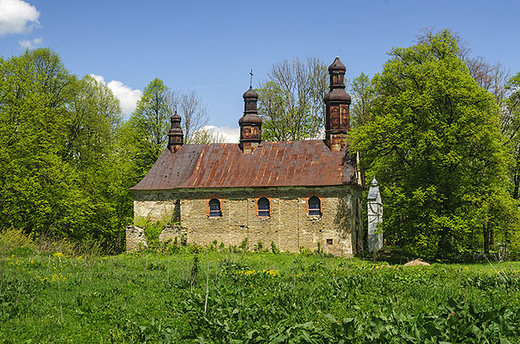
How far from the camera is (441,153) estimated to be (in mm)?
21297

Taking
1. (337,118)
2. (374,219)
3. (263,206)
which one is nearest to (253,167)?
(263,206)

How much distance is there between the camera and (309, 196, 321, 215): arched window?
984 inches

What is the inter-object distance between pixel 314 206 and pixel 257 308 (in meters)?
17.1

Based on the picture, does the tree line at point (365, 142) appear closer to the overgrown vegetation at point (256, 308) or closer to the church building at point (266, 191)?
the church building at point (266, 191)

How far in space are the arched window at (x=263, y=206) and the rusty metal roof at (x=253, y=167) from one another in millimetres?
901

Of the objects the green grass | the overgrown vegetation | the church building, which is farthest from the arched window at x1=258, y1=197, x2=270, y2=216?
the overgrown vegetation

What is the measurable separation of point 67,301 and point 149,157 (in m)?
24.6

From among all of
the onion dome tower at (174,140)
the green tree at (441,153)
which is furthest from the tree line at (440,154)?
the onion dome tower at (174,140)

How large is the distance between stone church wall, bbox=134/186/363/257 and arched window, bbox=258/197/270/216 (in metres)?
0.22

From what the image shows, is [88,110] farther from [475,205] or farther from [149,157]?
[475,205]

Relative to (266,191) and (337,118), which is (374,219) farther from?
(266,191)

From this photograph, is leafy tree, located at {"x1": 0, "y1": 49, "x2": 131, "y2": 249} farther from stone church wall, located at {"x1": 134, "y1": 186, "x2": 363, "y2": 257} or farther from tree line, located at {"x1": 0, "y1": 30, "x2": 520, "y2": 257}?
stone church wall, located at {"x1": 134, "y1": 186, "x2": 363, "y2": 257}

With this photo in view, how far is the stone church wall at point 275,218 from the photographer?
24625mm

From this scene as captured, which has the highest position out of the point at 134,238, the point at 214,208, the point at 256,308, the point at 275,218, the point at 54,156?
the point at 54,156
